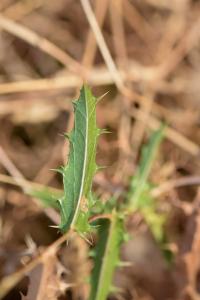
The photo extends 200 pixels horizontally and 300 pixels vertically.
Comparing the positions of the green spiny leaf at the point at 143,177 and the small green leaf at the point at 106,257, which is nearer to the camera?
the small green leaf at the point at 106,257

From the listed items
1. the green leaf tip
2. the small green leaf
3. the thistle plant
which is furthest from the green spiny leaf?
the green leaf tip

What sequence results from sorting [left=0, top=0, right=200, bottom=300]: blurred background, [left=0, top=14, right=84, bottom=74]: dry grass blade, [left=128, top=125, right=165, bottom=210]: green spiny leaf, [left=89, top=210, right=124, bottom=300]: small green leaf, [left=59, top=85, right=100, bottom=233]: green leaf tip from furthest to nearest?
[left=0, top=14, right=84, bottom=74]: dry grass blade → [left=0, top=0, right=200, bottom=300]: blurred background → [left=128, top=125, right=165, bottom=210]: green spiny leaf → [left=89, top=210, right=124, bottom=300]: small green leaf → [left=59, top=85, right=100, bottom=233]: green leaf tip

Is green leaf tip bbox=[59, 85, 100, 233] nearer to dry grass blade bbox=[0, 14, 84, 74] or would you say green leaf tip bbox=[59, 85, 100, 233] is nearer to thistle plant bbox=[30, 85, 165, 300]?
thistle plant bbox=[30, 85, 165, 300]

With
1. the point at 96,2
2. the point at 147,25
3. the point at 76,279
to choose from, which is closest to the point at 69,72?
the point at 96,2

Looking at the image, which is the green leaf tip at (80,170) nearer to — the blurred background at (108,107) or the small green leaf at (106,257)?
the small green leaf at (106,257)

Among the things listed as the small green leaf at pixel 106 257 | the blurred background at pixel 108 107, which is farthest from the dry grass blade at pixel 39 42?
the small green leaf at pixel 106 257

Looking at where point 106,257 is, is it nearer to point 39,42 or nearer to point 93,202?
point 93,202
